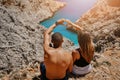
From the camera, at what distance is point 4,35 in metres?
10.5

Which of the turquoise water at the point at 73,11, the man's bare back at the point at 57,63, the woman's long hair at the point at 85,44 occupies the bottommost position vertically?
the man's bare back at the point at 57,63

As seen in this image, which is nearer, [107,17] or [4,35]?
[4,35]

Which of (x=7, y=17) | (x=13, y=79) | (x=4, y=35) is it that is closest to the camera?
(x=13, y=79)

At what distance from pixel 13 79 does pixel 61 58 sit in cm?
211

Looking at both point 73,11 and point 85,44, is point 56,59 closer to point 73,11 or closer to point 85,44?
point 85,44

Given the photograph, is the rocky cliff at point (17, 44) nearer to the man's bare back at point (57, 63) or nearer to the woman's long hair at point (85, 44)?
the man's bare back at point (57, 63)

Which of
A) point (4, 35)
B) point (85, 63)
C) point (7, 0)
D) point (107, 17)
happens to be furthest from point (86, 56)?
point (7, 0)

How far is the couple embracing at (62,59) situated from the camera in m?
5.88

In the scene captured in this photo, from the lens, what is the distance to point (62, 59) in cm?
593

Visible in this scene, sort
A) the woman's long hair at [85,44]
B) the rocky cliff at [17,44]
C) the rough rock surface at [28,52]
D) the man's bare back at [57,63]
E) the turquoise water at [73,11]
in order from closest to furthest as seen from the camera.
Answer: the man's bare back at [57,63], the woman's long hair at [85,44], the rough rock surface at [28,52], the rocky cliff at [17,44], the turquoise water at [73,11]

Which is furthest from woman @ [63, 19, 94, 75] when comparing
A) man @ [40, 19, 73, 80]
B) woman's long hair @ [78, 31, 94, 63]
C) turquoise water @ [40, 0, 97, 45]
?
turquoise water @ [40, 0, 97, 45]

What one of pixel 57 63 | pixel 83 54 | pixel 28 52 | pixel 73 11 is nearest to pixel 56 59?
pixel 57 63

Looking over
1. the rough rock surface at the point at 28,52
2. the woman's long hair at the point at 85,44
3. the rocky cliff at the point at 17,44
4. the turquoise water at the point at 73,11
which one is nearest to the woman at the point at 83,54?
the woman's long hair at the point at 85,44

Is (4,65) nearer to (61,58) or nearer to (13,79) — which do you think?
(13,79)
